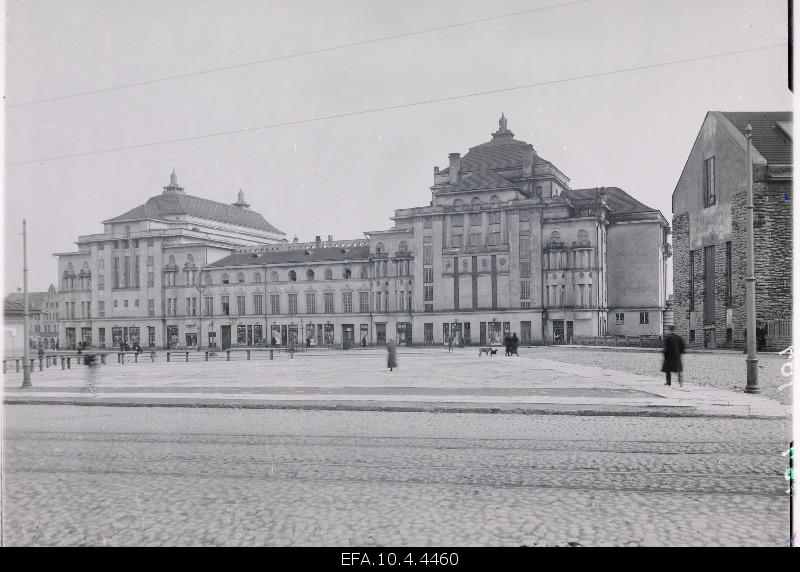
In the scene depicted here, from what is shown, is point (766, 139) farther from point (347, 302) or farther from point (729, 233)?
point (347, 302)

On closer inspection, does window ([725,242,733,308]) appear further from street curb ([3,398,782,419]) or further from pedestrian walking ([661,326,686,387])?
street curb ([3,398,782,419])

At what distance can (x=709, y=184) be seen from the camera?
41562 millimetres

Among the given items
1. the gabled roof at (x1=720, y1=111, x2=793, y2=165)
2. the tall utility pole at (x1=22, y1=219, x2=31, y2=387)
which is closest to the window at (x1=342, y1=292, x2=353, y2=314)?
the gabled roof at (x1=720, y1=111, x2=793, y2=165)

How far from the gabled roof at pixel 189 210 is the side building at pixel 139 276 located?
0.63ft

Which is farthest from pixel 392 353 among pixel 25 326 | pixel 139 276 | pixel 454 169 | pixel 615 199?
pixel 139 276

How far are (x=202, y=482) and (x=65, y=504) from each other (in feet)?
4.78

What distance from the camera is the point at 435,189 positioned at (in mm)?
78562

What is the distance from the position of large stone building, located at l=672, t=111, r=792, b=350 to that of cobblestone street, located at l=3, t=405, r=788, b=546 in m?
24.6

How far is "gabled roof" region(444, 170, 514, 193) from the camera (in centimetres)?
7044

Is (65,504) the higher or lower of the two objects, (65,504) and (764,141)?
the lower

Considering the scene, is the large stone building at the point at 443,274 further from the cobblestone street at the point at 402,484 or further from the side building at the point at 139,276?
the cobblestone street at the point at 402,484

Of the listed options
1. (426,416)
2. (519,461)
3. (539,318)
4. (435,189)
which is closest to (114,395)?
(426,416)

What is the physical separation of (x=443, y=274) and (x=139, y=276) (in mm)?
39840
